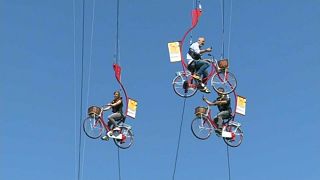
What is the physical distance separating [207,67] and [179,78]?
74cm

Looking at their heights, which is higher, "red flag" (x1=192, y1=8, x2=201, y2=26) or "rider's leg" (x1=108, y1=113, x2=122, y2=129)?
"red flag" (x1=192, y1=8, x2=201, y2=26)

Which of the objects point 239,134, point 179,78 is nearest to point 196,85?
point 179,78

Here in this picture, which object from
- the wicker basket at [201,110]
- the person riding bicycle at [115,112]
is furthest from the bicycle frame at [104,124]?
the wicker basket at [201,110]

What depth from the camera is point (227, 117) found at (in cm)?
1759

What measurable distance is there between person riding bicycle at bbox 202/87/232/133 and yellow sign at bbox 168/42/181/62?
147cm

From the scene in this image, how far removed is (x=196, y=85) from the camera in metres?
17.3

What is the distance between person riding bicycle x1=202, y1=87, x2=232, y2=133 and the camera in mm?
17469

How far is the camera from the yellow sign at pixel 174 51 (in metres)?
16.6

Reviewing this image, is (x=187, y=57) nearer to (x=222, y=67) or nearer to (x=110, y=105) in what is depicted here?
(x=222, y=67)

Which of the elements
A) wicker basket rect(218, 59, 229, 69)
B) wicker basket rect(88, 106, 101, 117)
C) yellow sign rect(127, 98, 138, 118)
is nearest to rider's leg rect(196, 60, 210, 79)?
wicker basket rect(218, 59, 229, 69)

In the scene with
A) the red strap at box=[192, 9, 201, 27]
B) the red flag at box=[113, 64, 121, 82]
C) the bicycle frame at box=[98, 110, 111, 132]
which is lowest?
the bicycle frame at box=[98, 110, 111, 132]

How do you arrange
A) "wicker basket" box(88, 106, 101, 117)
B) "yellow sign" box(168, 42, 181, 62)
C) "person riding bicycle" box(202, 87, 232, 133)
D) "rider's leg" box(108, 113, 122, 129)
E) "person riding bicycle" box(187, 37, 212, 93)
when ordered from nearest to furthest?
1. "yellow sign" box(168, 42, 181, 62)
2. "person riding bicycle" box(187, 37, 212, 93)
3. "person riding bicycle" box(202, 87, 232, 133)
4. "wicker basket" box(88, 106, 101, 117)
5. "rider's leg" box(108, 113, 122, 129)

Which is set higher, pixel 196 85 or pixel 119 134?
pixel 196 85

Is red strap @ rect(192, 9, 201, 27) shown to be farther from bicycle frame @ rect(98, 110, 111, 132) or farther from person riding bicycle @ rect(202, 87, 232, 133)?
bicycle frame @ rect(98, 110, 111, 132)
